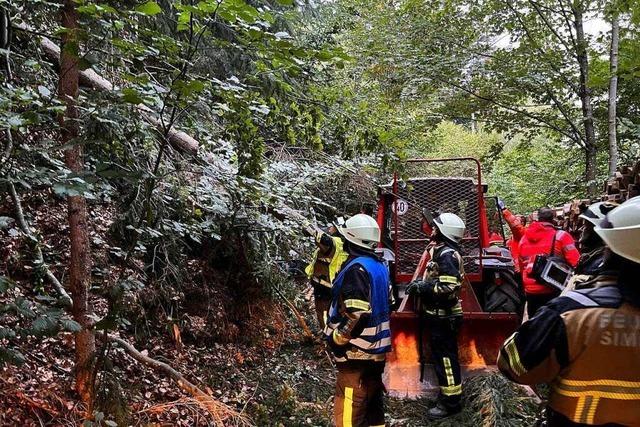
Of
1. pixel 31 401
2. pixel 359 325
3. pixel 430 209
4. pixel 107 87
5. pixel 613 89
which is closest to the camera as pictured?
pixel 31 401

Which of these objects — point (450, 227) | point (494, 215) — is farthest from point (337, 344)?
point (494, 215)

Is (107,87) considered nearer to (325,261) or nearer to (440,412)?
(325,261)

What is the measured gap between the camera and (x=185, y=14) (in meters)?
2.75

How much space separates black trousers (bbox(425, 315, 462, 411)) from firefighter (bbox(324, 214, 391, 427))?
4.19 feet

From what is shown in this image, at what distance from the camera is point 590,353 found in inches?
80.5

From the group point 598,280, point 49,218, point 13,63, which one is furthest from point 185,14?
point 49,218

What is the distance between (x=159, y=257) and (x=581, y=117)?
8.10m

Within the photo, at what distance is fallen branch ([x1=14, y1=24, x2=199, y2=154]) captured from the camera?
4176mm

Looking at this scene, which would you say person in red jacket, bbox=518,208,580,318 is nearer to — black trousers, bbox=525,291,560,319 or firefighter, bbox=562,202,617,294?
black trousers, bbox=525,291,560,319

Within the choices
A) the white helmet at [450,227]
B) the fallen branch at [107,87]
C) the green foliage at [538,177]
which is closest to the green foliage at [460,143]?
the green foliage at [538,177]

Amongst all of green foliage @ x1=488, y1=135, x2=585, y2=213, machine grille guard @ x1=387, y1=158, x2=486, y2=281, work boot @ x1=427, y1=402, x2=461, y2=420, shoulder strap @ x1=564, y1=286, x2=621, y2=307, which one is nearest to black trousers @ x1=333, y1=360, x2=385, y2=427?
work boot @ x1=427, y1=402, x2=461, y2=420

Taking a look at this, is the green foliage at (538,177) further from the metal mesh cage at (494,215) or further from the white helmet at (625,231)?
the white helmet at (625,231)

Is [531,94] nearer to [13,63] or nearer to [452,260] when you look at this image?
[452,260]

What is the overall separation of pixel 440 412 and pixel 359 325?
1858 millimetres
